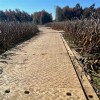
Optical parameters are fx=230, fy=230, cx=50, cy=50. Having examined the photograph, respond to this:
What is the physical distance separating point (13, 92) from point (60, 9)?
176 ft

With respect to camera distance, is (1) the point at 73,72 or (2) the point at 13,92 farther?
(1) the point at 73,72

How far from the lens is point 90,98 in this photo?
4148 mm

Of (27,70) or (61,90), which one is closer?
(61,90)

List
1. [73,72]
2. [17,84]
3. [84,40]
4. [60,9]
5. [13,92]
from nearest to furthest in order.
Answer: [13,92], [17,84], [73,72], [84,40], [60,9]

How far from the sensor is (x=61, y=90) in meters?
4.47

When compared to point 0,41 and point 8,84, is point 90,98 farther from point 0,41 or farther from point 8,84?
point 0,41

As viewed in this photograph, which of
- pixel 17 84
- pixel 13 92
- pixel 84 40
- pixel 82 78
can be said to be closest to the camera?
pixel 13 92

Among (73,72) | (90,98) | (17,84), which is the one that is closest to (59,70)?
(73,72)

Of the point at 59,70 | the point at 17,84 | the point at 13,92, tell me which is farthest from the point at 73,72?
the point at 13,92

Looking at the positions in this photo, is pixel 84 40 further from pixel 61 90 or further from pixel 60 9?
pixel 60 9

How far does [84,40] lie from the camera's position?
9.17 metres

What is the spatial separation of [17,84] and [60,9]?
53.0 meters

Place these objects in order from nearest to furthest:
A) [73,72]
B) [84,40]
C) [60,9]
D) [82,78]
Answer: [82,78]
[73,72]
[84,40]
[60,9]

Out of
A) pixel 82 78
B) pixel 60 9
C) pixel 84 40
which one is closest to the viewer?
pixel 82 78
